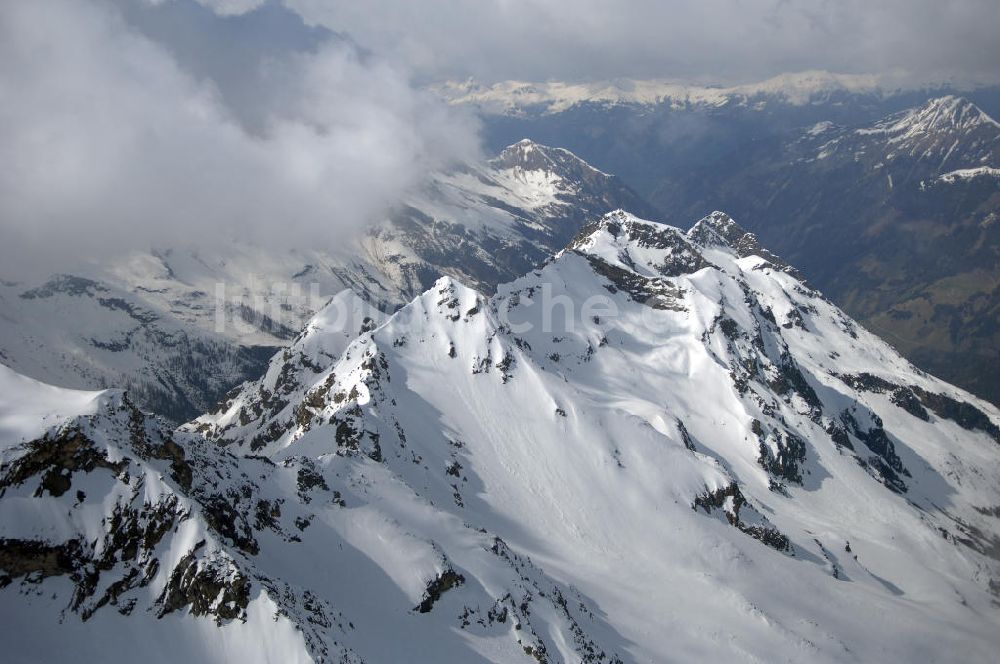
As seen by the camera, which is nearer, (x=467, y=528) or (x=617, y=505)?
(x=467, y=528)

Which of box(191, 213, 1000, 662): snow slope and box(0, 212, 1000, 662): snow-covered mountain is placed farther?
box(191, 213, 1000, 662): snow slope

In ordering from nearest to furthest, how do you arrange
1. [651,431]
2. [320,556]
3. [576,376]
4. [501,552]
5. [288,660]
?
[288,660], [320,556], [501,552], [651,431], [576,376]

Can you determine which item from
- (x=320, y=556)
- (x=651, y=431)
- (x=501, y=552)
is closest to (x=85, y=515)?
(x=320, y=556)

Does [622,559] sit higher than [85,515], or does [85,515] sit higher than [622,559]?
[622,559]

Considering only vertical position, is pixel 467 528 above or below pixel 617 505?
below

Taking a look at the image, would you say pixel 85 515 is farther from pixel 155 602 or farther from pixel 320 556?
pixel 320 556

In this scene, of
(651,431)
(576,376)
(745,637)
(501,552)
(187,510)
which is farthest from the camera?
(576,376)

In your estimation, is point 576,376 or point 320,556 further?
point 576,376

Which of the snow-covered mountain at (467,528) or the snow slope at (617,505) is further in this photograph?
the snow slope at (617,505)
